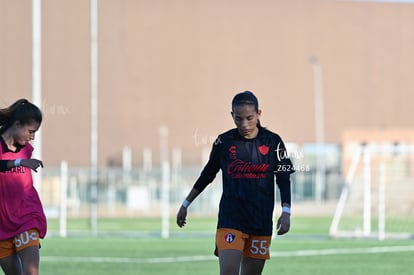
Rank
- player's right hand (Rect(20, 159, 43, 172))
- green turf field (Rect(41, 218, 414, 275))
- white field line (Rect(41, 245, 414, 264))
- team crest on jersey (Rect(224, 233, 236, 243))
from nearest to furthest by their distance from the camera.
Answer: player's right hand (Rect(20, 159, 43, 172)) < team crest on jersey (Rect(224, 233, 236, 243)) < green turf field (Rect(41, 218, 414, 275)) < white field line (Rect(41, 245, 414, 264))

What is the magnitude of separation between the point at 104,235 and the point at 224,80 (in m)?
33.5

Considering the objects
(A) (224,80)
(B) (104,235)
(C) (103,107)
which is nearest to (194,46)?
(A) (224,80)

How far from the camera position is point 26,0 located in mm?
37312

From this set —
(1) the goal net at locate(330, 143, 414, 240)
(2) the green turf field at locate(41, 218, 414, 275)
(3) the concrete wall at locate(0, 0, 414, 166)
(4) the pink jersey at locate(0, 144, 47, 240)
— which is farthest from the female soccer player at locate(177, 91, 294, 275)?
(3) the concrete wall at locate(0, 0, 414, 166)

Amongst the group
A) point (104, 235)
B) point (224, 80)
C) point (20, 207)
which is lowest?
point (104, 235)

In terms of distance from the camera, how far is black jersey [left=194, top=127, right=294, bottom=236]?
9.09m

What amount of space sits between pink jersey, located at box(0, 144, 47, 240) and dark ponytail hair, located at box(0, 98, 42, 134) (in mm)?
253

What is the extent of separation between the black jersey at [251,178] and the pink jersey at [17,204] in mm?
1556

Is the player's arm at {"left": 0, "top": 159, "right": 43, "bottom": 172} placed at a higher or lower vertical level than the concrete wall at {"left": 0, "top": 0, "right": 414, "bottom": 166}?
lower

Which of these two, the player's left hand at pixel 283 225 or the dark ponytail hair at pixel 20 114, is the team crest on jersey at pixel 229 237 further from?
the dark ponytail hair at pixel 20 114

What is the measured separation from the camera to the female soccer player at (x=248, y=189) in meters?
9.02

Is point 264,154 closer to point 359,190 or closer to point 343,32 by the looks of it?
point 359,190

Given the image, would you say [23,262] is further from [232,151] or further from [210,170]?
[232,151]

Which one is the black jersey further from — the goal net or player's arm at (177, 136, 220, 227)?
the goal net
